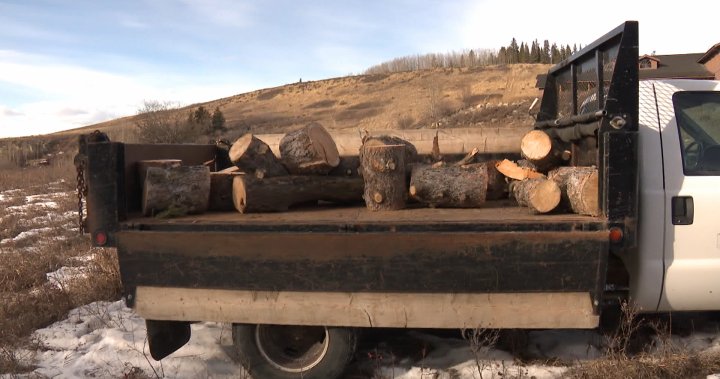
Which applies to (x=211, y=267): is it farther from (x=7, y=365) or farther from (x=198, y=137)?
(x=198, y=137)

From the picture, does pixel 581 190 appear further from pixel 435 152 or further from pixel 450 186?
pixel 435 152

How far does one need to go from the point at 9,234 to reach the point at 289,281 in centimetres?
846

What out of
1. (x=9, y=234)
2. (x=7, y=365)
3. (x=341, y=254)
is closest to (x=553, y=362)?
(x=341, y=254)

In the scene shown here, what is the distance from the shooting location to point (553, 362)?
3.82 meters

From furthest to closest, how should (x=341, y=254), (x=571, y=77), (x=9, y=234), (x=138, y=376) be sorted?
(x=9, y=234)
(x=571, y=77)
(x=138, y=376)
(x=341, y=254)

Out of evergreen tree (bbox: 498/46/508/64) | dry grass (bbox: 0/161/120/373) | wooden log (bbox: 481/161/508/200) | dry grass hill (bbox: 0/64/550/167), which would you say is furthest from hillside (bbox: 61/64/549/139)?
wooden log (bbox: 481/161/508/200)

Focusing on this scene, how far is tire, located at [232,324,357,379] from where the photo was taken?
3.57 m

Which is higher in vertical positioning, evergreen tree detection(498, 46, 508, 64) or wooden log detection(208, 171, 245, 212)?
evergreen tree detection(498, 46, 508, 64)

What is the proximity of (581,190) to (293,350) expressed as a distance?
2160 mm

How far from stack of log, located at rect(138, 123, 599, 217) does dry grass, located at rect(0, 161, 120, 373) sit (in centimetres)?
186

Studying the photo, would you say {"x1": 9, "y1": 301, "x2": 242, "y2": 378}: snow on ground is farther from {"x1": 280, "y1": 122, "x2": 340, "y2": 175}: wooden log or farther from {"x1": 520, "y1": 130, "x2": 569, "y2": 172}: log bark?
{"x1": 520, "y1": 130, "x2": 569, "y2": 172}: log bark

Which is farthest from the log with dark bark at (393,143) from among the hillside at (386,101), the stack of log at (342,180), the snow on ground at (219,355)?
the hillside at (386,101)

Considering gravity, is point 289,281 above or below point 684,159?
below

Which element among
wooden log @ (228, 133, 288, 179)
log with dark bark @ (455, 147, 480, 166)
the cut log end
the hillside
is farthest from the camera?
the hillside
